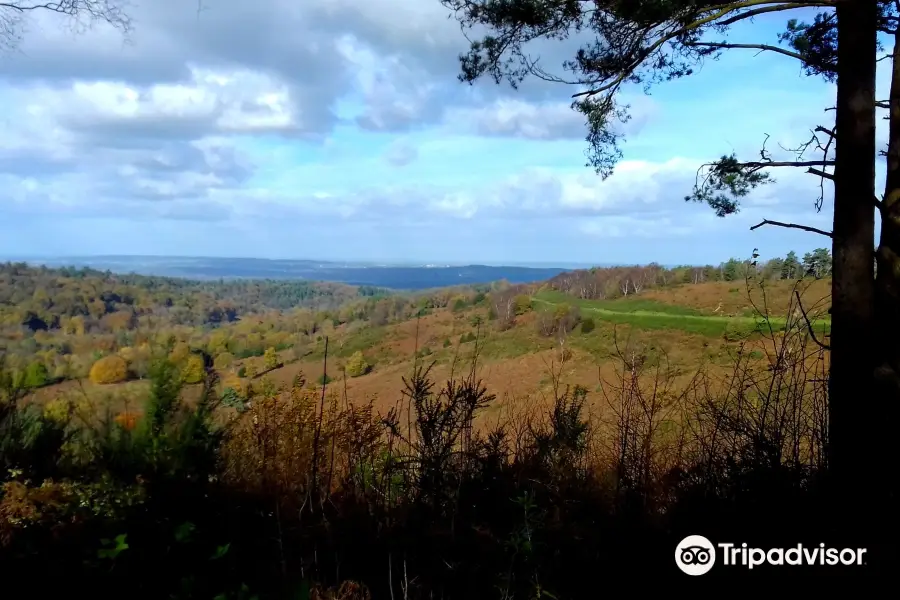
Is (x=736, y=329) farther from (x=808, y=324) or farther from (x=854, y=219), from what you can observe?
(x=854, y=219)

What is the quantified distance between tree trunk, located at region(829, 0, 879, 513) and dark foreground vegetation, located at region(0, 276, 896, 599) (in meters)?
0.30

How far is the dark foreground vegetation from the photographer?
9.29 ft

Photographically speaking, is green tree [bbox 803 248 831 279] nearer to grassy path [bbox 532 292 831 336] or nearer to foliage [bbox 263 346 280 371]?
grassy path [bbox 532 292 831 336]

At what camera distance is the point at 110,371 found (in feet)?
14.6

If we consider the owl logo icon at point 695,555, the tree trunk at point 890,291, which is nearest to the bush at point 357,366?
the owl logo icon at point 695,555

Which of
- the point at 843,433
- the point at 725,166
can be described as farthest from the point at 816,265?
the point at 843,433

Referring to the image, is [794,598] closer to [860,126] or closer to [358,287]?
[860,126]

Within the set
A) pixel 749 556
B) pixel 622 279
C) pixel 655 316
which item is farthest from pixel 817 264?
pixel 622 279

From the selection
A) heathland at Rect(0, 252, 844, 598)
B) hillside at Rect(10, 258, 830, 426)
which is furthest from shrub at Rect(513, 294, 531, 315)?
heathland at Rect(0, 252, 844, 598)

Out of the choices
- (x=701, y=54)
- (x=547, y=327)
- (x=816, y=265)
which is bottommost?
(x=547, y=327)

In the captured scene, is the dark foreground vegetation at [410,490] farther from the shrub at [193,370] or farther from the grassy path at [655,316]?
the grassy path at [655,316]

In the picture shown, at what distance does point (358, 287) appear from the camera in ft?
297

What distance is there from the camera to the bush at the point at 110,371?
4.21 m

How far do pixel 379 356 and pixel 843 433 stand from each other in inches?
359
